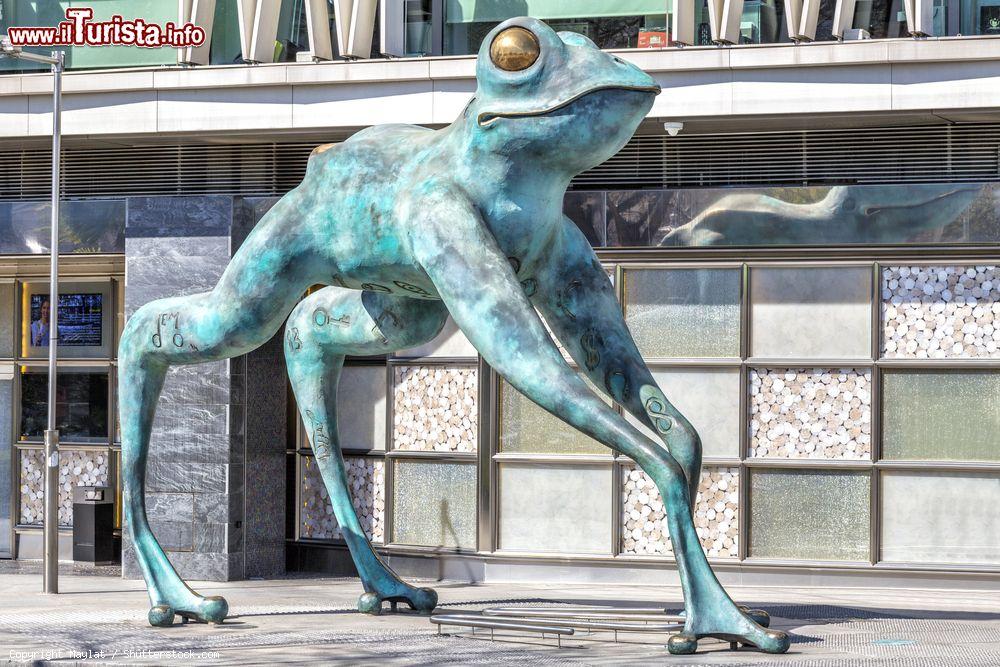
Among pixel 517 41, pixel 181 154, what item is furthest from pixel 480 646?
pixel 181 154

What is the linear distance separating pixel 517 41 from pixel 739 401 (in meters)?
6.36

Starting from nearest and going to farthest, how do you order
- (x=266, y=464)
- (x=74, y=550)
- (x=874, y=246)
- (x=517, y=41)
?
(x=517, y=41)
(x=874, y=246)
(x=266, y=464)
(x=74, y=550)

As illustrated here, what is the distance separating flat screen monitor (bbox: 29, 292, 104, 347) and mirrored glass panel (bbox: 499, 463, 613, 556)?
5140mm

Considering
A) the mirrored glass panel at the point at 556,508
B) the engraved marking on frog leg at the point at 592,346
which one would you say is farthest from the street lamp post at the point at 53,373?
the engraved marking on frog leg at the point at 592,346

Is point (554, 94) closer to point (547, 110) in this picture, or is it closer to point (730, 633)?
point (547, 110)

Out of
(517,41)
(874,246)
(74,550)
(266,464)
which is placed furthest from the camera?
(74,550)

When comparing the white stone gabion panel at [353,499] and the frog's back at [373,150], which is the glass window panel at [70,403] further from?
the frog's back at [373,150]

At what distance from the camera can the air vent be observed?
574 inches

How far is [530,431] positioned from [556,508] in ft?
2.55

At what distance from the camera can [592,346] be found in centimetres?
1027

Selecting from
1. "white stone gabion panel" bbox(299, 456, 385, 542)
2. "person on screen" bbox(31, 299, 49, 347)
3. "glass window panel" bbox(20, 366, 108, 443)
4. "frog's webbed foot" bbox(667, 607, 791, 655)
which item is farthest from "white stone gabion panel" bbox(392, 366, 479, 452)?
"frog's webbed foot" bbox(667, 607, 791, 655)

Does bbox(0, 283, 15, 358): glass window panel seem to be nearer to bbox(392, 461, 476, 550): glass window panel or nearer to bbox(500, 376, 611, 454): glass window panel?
bbox(392, 461, 476, 550): glass window panel

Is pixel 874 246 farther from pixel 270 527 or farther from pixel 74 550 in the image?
pixel 74 550

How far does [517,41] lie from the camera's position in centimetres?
948
